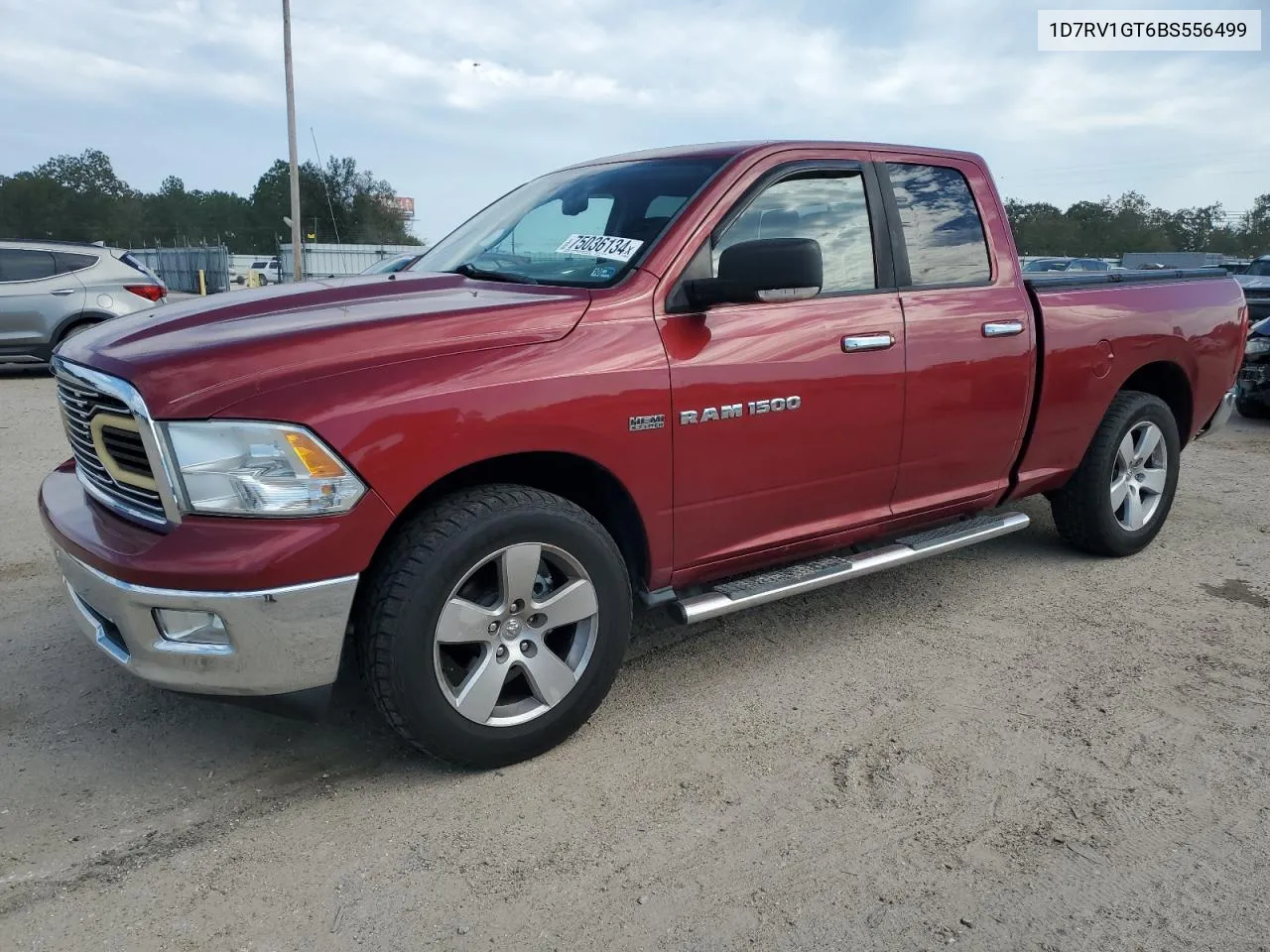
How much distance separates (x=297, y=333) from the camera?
Answer: 2.57 meters

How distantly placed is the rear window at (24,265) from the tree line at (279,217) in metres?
30.5

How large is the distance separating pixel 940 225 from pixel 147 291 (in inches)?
408

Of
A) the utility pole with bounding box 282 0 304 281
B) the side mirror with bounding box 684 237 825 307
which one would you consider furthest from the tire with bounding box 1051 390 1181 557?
the utility pole with bounding box 282 0 304 281

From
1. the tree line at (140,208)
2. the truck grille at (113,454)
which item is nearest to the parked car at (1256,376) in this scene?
the truck grille at (113,454)

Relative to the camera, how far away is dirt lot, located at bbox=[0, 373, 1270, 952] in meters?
2.23

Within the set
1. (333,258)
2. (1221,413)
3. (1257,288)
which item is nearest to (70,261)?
(1221,413)

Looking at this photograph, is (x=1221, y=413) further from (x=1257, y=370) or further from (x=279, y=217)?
(x=279, y=217)

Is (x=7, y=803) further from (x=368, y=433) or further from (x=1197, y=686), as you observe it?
(x=1197, y=686)

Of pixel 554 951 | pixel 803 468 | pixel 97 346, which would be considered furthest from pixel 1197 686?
pixel 97 346

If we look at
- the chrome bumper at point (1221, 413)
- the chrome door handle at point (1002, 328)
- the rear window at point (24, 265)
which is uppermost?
the rear window at point (24, 265)

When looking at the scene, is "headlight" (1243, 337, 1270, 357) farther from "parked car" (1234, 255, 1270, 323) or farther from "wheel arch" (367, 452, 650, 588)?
"wheel arch" (367, 452, 650, 588)

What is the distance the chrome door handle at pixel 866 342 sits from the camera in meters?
3.39

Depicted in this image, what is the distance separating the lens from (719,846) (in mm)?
2504

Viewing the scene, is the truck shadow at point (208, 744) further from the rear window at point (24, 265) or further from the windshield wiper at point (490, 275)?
the rear window at point (24, 265)
